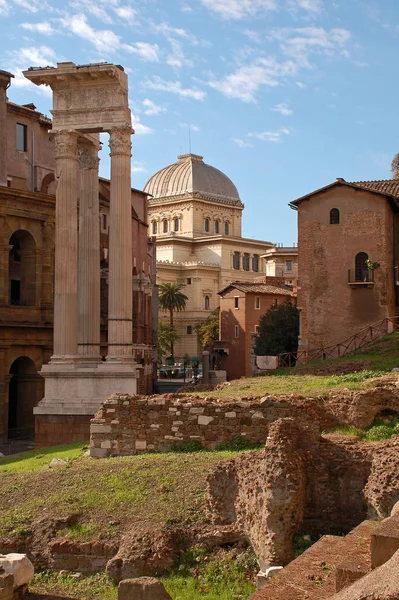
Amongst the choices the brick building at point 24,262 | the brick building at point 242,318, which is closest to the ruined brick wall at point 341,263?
the brick building at point 24,262

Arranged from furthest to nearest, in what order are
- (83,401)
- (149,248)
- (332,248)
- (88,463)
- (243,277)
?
(243,277), (149,248), (332,248), (83,401), (88,463)

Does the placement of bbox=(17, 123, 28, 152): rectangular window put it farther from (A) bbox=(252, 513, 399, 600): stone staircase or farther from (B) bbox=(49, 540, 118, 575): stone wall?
(A) bbox=(252, 513, 399, 600): stone staircase

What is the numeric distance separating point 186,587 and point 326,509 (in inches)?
97.5

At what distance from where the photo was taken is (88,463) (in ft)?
56.4

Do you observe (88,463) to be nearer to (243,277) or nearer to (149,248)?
(149,248)

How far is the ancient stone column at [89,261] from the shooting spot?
30016 millimetres

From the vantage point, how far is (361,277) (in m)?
37.9

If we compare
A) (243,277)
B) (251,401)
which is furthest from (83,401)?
(243,277)

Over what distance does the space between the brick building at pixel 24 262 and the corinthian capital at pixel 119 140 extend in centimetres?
838

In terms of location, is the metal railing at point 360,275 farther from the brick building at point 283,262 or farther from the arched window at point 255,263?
the arched window at point 255,263

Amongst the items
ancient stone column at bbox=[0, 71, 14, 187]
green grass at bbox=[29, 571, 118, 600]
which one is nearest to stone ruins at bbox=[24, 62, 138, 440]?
ancient stone column at bbox=[0, 71, 14, 187]

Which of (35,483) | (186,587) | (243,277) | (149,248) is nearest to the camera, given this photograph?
(186,587)

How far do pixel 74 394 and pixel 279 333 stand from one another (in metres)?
27.5

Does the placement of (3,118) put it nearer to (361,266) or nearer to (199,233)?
(361,266)
